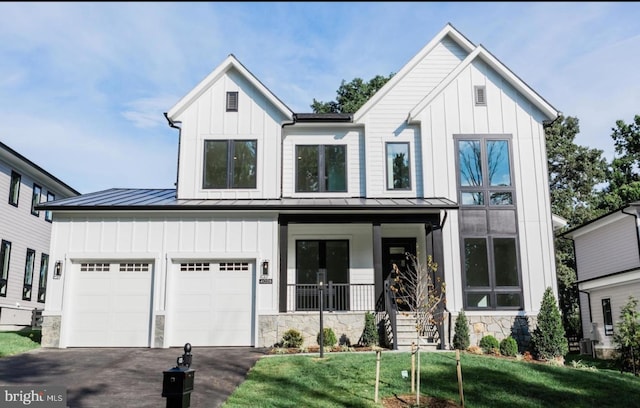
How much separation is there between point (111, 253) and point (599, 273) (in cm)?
1793

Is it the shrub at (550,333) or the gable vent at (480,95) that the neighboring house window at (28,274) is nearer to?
the gable vent at (480,95)

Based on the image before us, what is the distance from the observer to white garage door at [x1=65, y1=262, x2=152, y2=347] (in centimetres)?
1388

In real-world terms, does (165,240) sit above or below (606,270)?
above

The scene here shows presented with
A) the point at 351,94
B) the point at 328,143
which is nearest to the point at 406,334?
the point at 328,143

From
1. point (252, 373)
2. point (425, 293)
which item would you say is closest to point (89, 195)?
point (252, 373)

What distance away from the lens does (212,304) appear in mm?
14156

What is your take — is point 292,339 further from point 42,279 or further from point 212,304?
point 42,279

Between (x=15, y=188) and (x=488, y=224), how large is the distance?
18050 mm

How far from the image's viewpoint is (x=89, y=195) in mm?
16016

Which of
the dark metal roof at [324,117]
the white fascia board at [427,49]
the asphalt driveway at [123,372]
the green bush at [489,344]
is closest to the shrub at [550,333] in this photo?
the green bush at [489,344]

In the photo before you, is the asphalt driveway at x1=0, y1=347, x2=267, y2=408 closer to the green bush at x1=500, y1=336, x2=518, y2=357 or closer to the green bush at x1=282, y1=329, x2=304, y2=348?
the green bush at x1=282, y1=329, x2=304, y2=348

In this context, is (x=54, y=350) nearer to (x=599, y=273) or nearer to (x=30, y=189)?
(x=30, y=189)

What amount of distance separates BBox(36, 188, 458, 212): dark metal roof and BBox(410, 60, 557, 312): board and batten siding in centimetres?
125

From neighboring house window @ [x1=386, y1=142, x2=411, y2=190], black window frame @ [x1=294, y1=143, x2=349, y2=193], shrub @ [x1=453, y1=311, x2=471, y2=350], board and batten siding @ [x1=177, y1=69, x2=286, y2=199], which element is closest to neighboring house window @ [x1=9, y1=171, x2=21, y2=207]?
board and batten siding @ [x1=177, y1=69, x2=286, y2=199]
